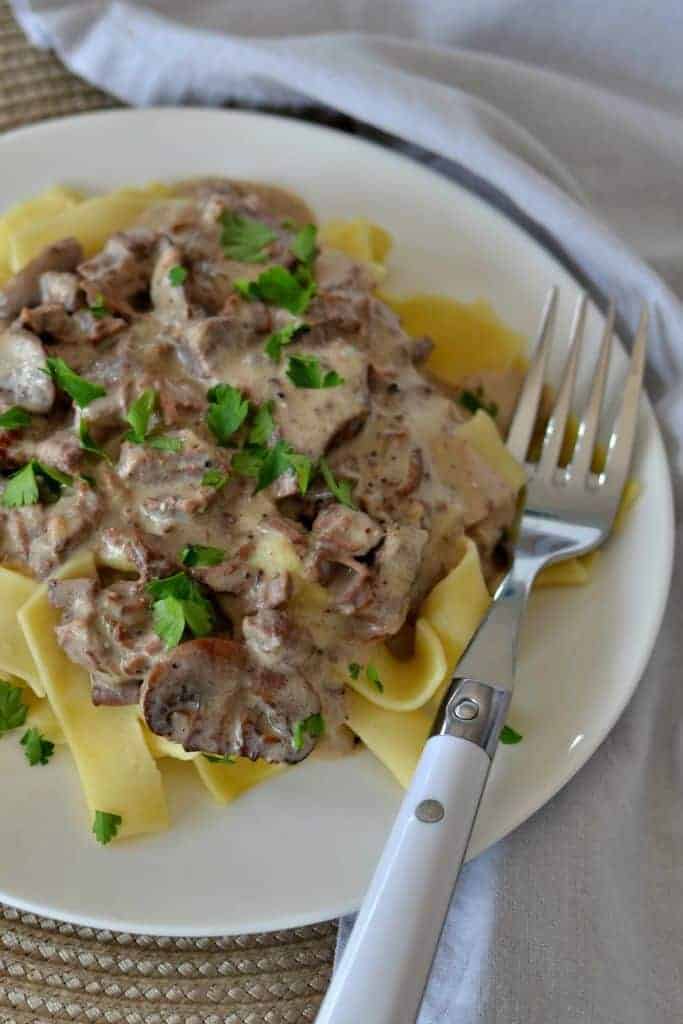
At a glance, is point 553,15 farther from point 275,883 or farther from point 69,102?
point 275,883

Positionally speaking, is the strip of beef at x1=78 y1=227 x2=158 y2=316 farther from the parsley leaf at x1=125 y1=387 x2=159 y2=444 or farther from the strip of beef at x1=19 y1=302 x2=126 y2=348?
the parsley leaf at x1=125 y1=387 x2=159 y2=444

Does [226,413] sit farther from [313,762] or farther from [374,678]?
[313,762]

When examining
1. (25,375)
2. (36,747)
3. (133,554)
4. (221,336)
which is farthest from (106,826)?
(221,336)

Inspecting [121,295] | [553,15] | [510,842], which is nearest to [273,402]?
[121,295]

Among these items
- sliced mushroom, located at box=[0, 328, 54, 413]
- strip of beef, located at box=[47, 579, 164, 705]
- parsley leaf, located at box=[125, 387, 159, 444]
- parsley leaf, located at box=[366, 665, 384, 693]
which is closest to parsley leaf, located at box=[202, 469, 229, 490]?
parsley leaf, located at box=[125, 387, 159, 444]

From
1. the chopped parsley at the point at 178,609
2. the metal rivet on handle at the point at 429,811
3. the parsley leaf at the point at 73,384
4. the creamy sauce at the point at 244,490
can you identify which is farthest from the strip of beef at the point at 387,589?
the parsley leaf at the point at 73,384

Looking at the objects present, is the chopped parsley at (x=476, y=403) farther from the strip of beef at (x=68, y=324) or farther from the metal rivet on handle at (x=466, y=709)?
the metal rivet on handle at (x=466, y=709)
